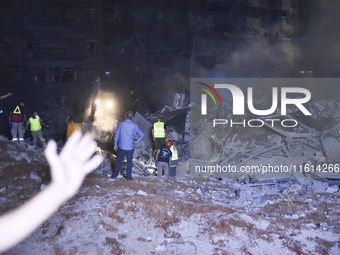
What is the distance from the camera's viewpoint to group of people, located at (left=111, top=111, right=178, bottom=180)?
643 centimetres

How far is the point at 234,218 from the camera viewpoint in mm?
5133

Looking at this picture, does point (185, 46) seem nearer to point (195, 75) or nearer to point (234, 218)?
point (195, 75)

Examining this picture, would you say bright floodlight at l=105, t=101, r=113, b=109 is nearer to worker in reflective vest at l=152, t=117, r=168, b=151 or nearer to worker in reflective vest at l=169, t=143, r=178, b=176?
worker in reflective vest at l=152, t=117, r=168, b=151

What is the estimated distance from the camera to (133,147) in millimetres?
6574

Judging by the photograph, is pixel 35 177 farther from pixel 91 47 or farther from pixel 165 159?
pixel 91 47

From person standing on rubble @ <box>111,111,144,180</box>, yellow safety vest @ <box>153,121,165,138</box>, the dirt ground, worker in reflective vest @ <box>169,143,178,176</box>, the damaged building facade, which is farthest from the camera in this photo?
the damaged building facade

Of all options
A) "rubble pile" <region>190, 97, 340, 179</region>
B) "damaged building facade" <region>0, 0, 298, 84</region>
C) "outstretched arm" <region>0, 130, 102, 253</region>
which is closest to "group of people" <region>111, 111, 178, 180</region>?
"rubble pile" <region>190, 97, 340, 179</region>

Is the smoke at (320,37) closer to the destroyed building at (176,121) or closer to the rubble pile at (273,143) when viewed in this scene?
the destroyed building at (176,121)

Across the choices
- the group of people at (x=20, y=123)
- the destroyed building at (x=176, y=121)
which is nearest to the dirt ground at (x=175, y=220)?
Answer: the destroyed building at (x=176, y=121)

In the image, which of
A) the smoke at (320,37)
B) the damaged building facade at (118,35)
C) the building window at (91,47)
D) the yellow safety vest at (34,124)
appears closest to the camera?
the yellow safety vest at (34,124)

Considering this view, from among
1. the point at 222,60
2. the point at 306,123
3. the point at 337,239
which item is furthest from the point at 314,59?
the point at 337,239

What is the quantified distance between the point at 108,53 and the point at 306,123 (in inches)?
515

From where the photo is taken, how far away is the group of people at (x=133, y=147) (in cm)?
643

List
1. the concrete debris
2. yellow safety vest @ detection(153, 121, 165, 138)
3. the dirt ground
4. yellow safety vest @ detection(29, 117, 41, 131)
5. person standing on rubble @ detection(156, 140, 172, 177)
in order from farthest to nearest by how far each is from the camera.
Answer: yellow safety vest @ detection(29, 117, 41, 131) < yellow safety vest @ detection(153, 121, 165, 138) < person standing on rubble @ detection(156, 140, 172, 177) < the concrete debris < the dirt ground
